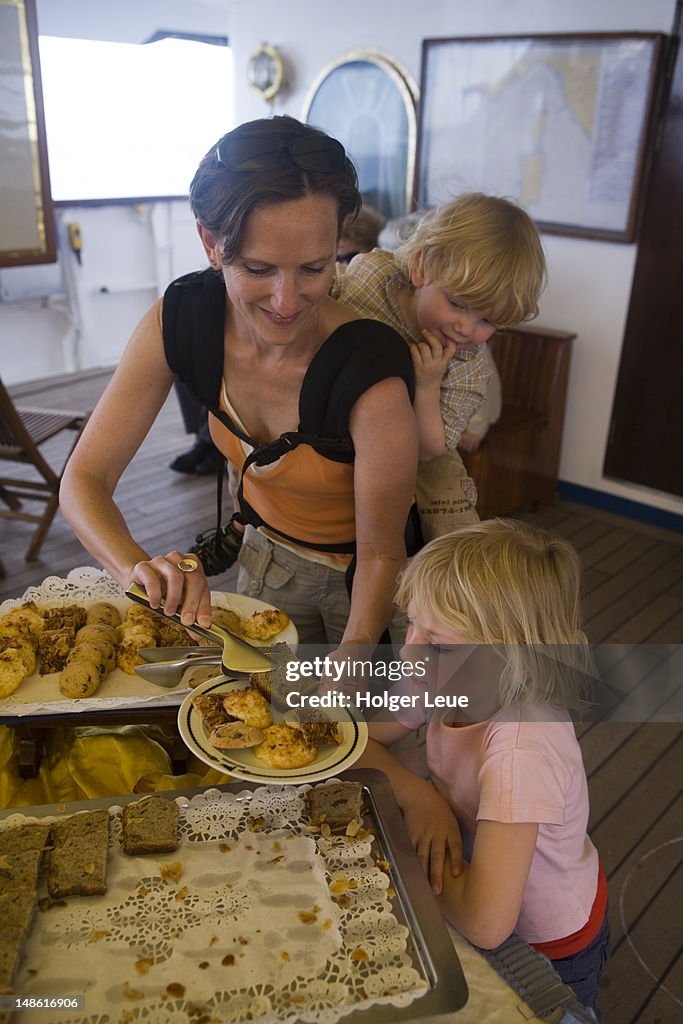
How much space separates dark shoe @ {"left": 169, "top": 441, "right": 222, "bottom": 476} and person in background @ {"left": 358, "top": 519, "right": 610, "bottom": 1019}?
374 cm

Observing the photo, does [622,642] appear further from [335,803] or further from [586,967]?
[335,803]

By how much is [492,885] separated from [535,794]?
0.12 metres

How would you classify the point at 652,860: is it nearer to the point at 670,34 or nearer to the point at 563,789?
the point at 563,789

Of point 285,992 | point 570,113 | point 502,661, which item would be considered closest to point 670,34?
point 570,113

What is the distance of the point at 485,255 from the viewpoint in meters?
1.57

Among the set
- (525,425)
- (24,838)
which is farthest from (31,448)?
(24,838)

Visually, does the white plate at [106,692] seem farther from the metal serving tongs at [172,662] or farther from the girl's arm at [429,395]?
the girl's arm at [429,395]

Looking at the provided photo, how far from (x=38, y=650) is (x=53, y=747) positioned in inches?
6.1

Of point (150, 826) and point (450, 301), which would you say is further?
point (450, 301)

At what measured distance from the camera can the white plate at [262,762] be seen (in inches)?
40.7

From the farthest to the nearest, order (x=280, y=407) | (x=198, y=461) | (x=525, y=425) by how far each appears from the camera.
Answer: (x=198, y=461)
(x=525, y=425)
(x=280, y=407)

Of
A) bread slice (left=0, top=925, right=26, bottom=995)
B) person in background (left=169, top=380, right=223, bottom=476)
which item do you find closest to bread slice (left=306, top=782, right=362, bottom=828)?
bread slice (left=0, top=925, right=26, bottom=995)

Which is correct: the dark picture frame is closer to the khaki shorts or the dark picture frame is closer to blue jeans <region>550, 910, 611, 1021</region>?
the khaki shorts

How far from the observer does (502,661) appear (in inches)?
45.1
